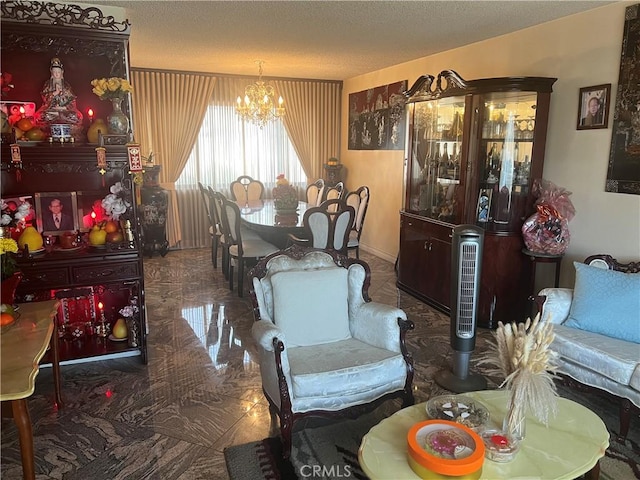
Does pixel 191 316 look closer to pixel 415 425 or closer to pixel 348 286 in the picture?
pixel 348 286

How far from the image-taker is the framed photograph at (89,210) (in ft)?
11.3

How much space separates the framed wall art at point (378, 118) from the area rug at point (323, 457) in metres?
4.17

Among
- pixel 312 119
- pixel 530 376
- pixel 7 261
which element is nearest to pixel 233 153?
pixel 312 119

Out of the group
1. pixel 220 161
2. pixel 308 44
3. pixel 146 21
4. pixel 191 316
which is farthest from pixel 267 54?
pixel 191 316

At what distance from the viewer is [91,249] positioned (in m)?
3.22

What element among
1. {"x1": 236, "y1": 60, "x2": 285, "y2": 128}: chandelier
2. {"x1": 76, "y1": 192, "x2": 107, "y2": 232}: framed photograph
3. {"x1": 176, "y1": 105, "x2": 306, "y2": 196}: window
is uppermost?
{"x1": 236, "y1": 60, "x2": 285, "y2": 128}: chandelier

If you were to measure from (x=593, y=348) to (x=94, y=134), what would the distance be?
3427mm

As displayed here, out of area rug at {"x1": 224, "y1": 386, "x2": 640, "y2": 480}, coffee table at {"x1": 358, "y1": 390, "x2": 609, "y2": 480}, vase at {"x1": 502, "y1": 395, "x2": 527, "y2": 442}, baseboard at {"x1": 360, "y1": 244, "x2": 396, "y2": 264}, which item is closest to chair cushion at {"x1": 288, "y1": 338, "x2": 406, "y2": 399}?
area rug at {"x1": 224, "y1": 386, "x2": 640, "y2": 480}

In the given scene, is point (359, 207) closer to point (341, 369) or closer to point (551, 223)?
point (551, 223)

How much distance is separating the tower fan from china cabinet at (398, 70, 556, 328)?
3.47 feet

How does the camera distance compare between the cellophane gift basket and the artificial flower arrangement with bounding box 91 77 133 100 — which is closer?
the artificial flower arrangement with bounding box 91 77 133 100

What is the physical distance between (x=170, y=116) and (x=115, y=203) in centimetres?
367

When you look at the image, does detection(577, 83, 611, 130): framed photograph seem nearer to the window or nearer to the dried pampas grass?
the dried pampas grass

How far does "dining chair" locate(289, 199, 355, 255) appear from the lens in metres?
4.52
